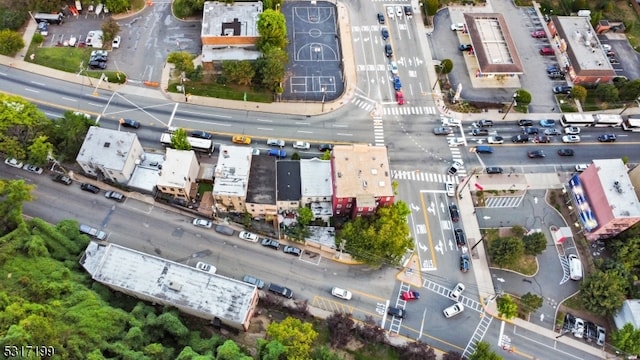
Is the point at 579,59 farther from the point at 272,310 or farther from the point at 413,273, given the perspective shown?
the point at 272,310

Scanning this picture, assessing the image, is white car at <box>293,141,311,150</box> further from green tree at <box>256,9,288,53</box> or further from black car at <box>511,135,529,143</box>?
black car at <box>511,135,529,143</box>

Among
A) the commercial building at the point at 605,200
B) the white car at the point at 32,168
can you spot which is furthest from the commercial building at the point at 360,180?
the white car at the point at 32,168

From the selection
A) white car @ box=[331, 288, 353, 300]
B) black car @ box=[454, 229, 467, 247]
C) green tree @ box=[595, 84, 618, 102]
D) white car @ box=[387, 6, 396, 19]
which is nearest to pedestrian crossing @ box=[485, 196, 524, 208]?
black car @ box=[454, 229, 467, 247]

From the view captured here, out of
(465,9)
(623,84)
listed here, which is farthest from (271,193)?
(623,84)

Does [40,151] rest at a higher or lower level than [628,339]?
higher

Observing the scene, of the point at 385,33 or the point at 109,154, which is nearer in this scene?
the point at 109,154

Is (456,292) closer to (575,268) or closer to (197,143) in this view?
(575,268)

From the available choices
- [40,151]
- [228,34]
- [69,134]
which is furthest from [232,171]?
[228,34]
